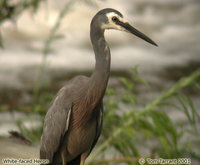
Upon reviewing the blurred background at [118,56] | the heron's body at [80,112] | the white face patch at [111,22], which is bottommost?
the heron's body at [80,112]

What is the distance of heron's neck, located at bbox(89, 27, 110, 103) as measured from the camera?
1.53m

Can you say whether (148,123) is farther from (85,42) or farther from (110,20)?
(85,42)

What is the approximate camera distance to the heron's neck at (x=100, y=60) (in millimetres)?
1529

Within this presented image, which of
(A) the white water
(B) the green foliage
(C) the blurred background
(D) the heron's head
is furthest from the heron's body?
(A) the white water

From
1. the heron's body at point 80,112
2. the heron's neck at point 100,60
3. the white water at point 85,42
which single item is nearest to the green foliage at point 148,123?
the heron's body at point 80,112

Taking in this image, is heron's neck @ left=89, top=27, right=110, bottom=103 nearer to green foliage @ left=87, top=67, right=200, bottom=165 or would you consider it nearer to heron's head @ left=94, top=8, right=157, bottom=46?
heron's head @ left=94, top=8, right=157, bottom=46

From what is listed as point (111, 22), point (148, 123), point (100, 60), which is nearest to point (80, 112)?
point (100, 60)

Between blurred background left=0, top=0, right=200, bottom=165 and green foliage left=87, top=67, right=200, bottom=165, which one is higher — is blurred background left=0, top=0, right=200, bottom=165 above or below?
above

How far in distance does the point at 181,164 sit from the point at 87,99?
599 millimetres

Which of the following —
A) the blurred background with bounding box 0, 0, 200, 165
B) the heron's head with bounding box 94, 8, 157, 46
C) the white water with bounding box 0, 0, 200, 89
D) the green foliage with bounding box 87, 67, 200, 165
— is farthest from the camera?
the white water with bounding box 0, 0, 200, 89

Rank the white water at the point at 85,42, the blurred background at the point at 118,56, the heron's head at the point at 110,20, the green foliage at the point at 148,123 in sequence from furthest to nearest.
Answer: the white water at the point at 85,42 < the blurred background at the point at 118,56 < the green foliage at the point at 148,123 < the heron's head at the point at 110,20

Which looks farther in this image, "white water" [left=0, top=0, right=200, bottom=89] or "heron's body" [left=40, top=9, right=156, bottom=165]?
"white water" [left=0, top=0, right=200, bottom=89]

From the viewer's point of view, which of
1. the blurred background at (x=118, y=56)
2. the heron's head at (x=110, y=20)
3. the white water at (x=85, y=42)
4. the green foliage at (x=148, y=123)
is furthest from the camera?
the white water at (x=85, y=42)

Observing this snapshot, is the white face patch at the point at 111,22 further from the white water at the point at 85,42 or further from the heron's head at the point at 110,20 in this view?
the white water at the point at 85,42
